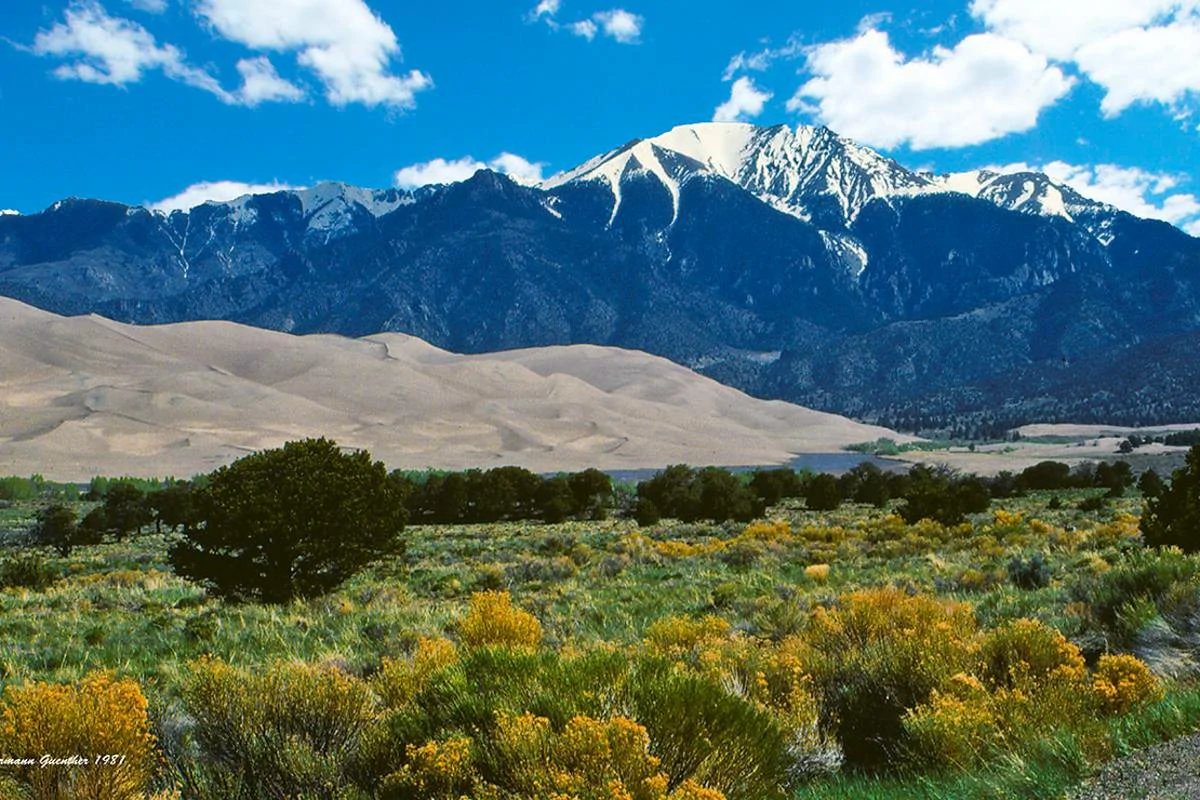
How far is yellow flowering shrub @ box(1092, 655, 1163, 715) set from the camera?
18.4 ft

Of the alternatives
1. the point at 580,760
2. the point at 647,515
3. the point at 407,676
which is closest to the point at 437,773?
the point at 580,760

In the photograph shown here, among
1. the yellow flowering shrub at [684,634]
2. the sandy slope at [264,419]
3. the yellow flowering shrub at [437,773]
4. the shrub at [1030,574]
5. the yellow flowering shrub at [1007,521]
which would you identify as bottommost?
the yellow flowering shrub at [1007,521]

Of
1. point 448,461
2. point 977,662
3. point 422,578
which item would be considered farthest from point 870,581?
point 448,461

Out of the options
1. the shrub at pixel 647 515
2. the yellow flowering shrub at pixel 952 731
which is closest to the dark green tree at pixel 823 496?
the shrub at pixel 647 515

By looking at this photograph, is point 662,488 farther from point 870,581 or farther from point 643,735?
point 643,735

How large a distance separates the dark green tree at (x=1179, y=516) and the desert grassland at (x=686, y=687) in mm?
3477

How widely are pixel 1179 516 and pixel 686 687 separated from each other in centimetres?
1505

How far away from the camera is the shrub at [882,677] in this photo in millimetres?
6027

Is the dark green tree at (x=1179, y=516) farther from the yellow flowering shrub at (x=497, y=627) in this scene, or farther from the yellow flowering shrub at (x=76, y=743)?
the yellow flowering shrub at (x=76, y=743)

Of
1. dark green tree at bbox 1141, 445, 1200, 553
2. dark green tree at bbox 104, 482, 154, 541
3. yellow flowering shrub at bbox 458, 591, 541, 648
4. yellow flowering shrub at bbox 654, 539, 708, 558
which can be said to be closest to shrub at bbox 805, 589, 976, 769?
yellow flowering shrub at bbox 458, 591, 541, 648

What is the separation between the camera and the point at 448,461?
136 m

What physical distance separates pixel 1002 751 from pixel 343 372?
664ft

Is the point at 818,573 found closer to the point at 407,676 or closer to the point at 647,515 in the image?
the point at 407,676

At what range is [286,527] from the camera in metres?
15.4
